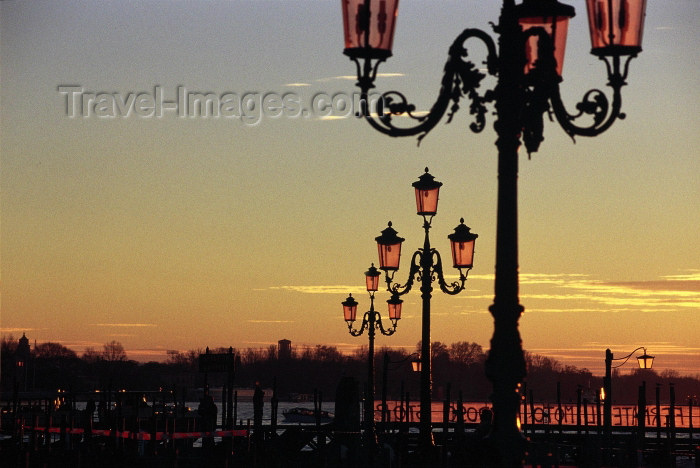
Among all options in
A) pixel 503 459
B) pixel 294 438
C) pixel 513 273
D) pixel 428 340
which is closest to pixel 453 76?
pixel 513 273

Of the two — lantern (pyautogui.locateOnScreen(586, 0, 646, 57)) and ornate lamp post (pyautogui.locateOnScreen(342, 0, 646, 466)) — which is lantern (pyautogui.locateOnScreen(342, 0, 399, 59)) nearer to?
ornate lamp post (pyautogui.locateOnScreen(342, 0, 646, 466))

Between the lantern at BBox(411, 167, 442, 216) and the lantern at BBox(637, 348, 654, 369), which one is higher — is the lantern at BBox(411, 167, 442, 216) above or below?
above

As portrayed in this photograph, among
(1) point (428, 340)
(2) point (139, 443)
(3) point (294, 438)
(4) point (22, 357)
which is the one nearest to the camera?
(1) point (428, 340)

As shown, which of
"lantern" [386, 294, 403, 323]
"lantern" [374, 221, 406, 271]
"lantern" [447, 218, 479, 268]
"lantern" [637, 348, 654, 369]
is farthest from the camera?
"lantern" [637, 348, 654, 369]

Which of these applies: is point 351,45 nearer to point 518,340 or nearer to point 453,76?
point 453,76

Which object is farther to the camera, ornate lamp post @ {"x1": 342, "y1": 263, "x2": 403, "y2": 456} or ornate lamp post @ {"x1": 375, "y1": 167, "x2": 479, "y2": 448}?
ornate lamp post @ {"x1": 342, "y1": 263, "x2": 403, "y2": 456}

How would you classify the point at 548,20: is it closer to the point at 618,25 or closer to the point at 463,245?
the point at 618,25

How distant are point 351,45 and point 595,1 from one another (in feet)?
7.02

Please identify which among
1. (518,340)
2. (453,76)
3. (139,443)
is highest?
(453,76)

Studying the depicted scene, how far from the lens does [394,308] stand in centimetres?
2689

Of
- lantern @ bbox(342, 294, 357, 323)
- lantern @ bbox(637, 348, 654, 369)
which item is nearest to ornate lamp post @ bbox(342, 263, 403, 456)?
lantern @ bbox(342, 294, 357, 323)

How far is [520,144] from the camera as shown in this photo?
32.3ft

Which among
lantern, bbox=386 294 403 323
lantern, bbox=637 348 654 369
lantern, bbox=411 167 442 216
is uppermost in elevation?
lantern, bbox=411 167 442 216

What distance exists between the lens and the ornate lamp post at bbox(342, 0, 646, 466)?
9.60 m
